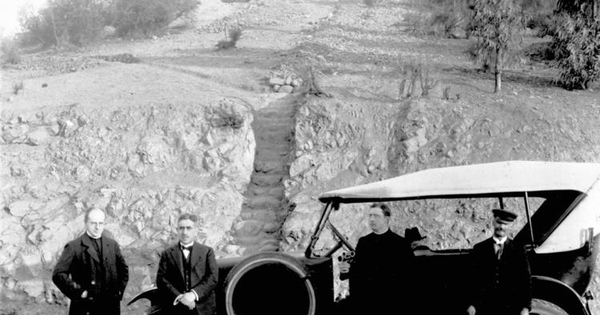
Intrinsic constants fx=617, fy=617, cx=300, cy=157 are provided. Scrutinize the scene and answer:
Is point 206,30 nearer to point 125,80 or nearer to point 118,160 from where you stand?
point 125,80

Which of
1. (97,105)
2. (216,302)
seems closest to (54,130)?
(97,105)

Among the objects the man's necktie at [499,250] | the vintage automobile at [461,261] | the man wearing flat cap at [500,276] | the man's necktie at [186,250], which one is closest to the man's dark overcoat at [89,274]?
the man's necktie at [186,250]

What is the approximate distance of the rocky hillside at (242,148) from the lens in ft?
37.0

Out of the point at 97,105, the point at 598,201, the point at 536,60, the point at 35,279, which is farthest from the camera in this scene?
the point at 536,60

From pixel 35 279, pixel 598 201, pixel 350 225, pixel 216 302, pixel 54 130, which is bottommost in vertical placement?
pixel 35 279

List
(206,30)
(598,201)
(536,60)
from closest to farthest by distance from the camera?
(598,201), (536,60), (206,30)

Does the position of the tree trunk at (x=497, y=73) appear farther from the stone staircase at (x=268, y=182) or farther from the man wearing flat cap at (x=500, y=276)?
the man wearing flat cap at (x=500, y=276)

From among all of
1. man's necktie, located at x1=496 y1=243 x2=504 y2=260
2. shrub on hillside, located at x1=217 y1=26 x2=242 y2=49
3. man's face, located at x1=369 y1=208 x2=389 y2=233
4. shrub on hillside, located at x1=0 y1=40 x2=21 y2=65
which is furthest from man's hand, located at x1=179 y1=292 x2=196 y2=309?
shrub on hillside, located at x1=0 y1=40 x2=21 y2=65

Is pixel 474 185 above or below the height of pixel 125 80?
above

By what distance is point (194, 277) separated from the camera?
577 centimetres

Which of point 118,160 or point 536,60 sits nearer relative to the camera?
point 118,160

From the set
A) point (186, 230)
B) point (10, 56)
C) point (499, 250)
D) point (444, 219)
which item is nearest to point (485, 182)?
point (499, 250)

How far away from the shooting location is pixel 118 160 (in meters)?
12.6

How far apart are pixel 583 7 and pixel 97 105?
1127 centimetres
